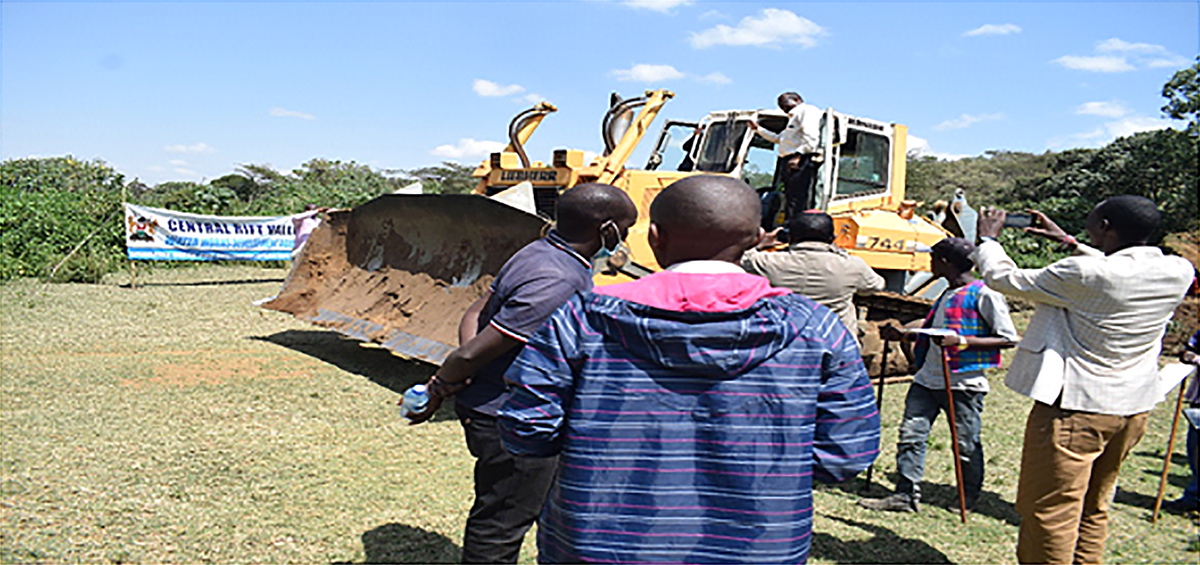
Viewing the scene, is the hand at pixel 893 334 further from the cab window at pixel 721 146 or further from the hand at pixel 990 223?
the cab window at pixel 721 146

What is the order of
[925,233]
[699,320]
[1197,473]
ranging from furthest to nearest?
1. [925,233]
2. [1197,473]
3. [699,320]

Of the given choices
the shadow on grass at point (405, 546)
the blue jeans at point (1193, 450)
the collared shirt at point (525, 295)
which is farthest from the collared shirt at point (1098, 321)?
the shadow on grass at point (405, 546)

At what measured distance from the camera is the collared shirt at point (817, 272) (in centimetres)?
502

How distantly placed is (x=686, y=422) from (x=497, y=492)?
152cm

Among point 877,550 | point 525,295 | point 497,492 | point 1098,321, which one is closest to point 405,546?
point 497,492

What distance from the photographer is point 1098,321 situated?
3.56 m

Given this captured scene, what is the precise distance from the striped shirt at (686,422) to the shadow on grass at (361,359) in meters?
5.02

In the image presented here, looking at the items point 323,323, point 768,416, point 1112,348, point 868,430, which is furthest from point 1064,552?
point 323,323

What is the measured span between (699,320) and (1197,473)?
5.18 metres

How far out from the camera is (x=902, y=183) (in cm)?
973

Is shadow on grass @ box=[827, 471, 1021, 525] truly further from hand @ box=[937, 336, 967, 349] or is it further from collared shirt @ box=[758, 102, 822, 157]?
collared shirt @ box=[758, 102, 822, 157]

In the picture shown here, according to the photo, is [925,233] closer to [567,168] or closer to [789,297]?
[567,168]

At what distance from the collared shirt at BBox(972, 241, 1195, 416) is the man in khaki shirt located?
132 cm

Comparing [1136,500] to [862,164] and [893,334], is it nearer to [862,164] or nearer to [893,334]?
[893,334]
